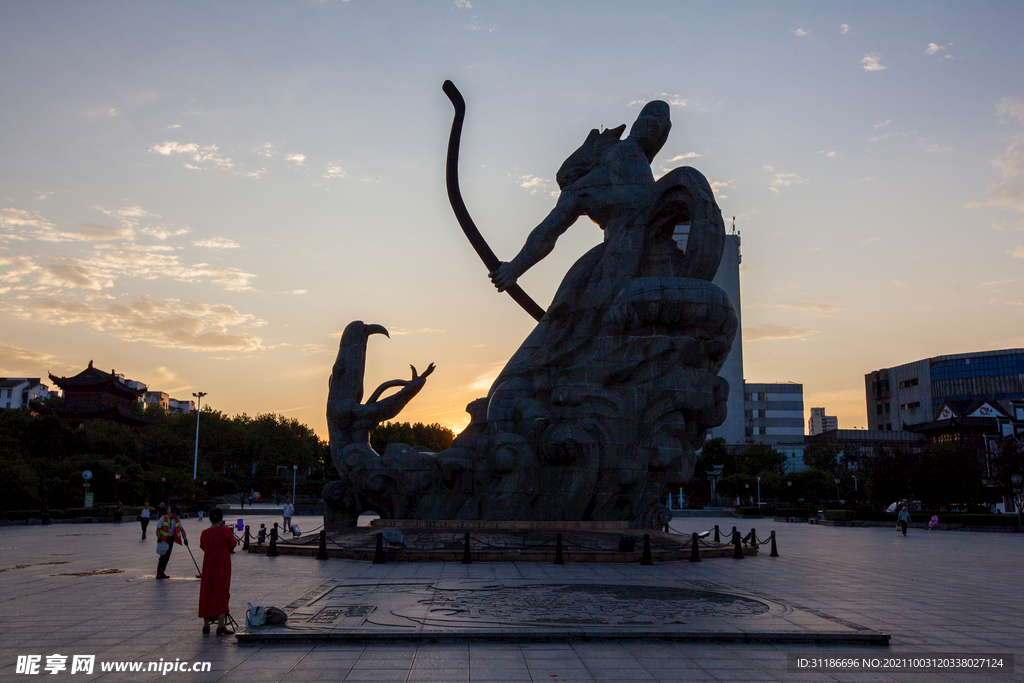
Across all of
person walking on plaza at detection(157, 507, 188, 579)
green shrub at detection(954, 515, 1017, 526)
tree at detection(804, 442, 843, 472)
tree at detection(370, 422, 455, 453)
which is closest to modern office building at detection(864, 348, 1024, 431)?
tree at detection(804, 442, 843, 472)

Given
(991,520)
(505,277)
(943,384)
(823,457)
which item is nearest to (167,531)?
(505,277)

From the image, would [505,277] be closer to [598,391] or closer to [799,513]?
[598,391]

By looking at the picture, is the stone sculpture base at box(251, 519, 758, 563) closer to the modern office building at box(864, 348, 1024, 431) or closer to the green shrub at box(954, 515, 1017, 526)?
the green shrub at box(954, 515, 1017, 526)

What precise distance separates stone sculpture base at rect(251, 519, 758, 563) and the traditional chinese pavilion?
55.0 m

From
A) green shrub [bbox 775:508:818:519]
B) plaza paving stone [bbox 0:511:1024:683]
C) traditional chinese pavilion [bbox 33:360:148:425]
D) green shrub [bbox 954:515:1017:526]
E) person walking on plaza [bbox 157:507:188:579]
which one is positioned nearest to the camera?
plaza paving stone [bbox 0:511:1024:683]

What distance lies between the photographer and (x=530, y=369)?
63.7 feet

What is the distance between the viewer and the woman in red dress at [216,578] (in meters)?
8.02

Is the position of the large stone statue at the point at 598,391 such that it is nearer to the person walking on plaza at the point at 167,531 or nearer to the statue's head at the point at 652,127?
the statue's head at the point at 652,127

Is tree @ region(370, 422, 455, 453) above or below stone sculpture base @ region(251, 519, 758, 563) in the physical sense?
above

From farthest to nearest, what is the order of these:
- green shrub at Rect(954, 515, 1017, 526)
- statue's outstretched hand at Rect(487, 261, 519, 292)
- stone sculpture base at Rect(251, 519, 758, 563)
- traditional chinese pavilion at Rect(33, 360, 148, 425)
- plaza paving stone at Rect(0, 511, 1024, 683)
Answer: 1. traditional chinese pavilion at Rect(33, 360, 148, 425)
2. green shrub at Rect(954, 515, 1017, 526)
3. statue's outstretched hand at Rect(487, 261, 519, 292)
4. stone sculpture base at Rect(251, 519, 758, 563)
5. plaza paving stone at Rect(0, 511, 1024, 683)

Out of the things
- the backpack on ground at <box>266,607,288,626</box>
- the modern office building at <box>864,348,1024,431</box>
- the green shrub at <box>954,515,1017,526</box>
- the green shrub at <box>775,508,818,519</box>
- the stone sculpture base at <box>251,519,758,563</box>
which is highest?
Result: the modern office building at <box>864,348,1024,431</box>

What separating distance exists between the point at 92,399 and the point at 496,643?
235ft

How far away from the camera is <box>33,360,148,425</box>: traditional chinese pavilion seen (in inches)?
2554

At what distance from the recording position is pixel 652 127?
20203 mm
